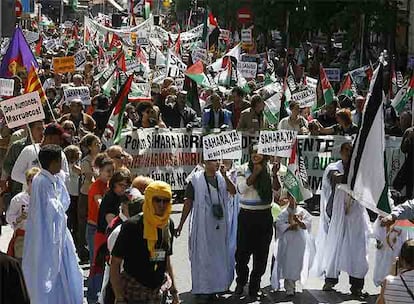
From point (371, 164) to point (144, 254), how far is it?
1994 mm

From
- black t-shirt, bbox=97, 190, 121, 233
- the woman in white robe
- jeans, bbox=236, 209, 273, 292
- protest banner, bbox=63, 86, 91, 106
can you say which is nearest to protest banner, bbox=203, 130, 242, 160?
jeans, bbox=236, 209, 273, 292

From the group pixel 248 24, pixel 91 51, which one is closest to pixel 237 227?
pixel 91 51

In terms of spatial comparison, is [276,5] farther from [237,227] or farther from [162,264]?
[162,264]

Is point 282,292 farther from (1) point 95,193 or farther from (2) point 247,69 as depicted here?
(2) point 247,69

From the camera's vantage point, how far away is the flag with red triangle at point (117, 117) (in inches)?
513

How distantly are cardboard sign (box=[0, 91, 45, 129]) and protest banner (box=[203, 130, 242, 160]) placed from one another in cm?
173

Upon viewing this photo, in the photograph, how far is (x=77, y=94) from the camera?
1808 cm

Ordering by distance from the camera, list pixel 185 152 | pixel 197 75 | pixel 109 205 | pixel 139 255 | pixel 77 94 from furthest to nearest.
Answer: pixel 197 75 → pixel 77 94 → pixel 185 152 → pixel 109 205 → pixel 139 255

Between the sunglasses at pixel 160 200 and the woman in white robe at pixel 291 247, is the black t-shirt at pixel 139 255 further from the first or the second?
the woman in white robe at pixel 291 247

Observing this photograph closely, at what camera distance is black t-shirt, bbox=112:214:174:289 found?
6.66 m

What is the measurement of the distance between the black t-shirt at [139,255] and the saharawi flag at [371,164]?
1783 mm

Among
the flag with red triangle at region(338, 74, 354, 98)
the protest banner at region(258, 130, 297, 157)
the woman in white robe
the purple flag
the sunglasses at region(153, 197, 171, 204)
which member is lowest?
the woman in white robe

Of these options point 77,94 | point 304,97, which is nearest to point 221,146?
point 304,97

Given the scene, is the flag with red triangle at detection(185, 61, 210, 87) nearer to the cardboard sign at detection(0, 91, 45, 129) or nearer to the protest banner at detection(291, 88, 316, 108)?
the protest banner at detection(291, 88, 316, 108)
